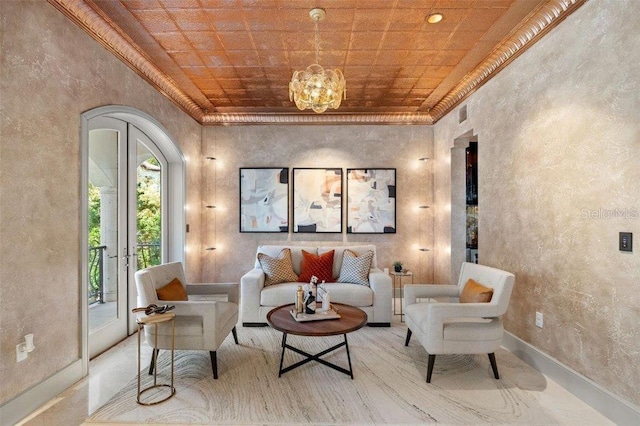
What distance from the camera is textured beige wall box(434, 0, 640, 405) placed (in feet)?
6.69

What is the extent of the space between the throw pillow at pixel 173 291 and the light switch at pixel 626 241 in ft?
11.3

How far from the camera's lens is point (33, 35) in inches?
87.3

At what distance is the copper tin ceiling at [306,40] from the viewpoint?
2.65 metres

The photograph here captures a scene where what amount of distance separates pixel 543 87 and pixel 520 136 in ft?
1.51

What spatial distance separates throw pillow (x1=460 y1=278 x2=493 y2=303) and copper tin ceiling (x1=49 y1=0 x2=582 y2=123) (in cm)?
224

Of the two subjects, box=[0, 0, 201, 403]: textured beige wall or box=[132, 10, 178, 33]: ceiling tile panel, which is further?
box=[132, 10, 178, 33]: ceiling tile panel

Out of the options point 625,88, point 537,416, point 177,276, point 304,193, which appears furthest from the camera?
point 304,193

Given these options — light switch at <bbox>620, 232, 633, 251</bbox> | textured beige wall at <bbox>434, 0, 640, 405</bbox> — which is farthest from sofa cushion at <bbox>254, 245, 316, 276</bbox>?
light switch at <bbox>620, 232, 633, 251</bbox>

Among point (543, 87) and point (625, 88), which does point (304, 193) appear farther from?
point (625, 88)

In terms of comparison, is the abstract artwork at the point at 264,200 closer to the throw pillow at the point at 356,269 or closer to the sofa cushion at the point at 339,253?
the sofa cushion at the point at 339,253

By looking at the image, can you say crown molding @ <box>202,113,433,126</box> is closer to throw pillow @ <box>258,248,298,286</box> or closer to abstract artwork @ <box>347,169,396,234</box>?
abstract artwork @ <box>347,169,396,234</box>

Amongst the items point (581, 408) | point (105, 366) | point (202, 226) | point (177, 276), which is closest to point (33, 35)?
point (177, 276)

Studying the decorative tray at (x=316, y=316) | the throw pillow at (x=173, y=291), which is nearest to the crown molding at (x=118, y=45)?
the throw pillow at (x=173, y=291)

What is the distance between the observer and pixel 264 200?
17.4 feet
